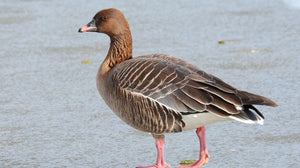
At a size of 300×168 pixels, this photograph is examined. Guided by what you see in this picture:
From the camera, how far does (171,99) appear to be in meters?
4.05

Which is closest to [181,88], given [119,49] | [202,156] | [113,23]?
[202,156]

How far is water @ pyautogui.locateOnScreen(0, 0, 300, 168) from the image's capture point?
4352 mm

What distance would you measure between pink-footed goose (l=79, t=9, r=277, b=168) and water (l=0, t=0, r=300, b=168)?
29 centimetres

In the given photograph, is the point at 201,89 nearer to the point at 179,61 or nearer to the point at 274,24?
the point at 179,61

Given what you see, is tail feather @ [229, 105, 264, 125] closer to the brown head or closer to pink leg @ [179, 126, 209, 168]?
pink leg @ [179, 126, 209, 168]

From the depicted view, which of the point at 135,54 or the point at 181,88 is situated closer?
the point at 181,88

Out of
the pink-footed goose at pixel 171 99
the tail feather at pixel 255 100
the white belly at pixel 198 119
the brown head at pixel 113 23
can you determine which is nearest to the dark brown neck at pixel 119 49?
the brown head at pixel 113 23

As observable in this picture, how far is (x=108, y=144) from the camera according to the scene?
14.9 feet

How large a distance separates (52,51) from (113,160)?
3042mm

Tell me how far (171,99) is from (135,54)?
8.83ft

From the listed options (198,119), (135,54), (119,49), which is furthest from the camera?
(135,54)

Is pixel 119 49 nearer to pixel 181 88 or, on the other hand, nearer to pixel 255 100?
pixel 181 88

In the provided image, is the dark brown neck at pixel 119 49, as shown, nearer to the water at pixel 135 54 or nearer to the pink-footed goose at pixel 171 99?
the pink-footed goose at pixel 171 99

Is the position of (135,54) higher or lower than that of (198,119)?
lower
